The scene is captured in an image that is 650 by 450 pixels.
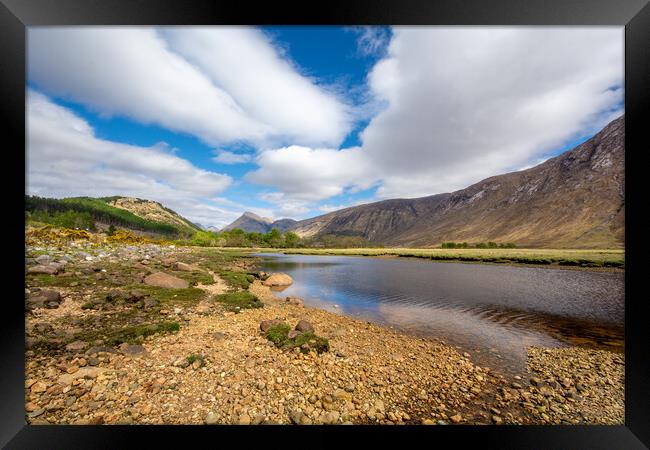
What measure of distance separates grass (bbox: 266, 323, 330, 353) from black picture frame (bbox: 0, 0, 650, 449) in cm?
230

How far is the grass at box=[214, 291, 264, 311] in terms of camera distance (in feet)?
25.6

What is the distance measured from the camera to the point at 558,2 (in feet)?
8.39

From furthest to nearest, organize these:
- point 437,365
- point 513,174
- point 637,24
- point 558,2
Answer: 1. point 513,174
2. point 437,365
3. point 637,24
4. point 558,2

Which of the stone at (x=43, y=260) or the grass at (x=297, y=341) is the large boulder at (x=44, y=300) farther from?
the grass at (x=297, y=341)

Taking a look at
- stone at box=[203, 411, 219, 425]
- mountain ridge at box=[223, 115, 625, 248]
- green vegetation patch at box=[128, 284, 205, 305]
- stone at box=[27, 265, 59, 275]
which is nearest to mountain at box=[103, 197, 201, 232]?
stone at box=[27, 265, 59, 275]

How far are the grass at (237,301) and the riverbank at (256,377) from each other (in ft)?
4.53

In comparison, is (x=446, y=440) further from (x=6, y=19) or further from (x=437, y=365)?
(x=6, y=19)

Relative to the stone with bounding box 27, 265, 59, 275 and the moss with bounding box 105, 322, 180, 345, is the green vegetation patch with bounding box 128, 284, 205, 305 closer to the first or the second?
the moss with bounding box 105, 322, 180, 345

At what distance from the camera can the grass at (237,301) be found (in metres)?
7.79

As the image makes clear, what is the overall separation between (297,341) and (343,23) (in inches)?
235

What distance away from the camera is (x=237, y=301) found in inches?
326

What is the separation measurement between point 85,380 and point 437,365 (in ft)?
21.4

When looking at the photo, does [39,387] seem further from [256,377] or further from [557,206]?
[557,206]

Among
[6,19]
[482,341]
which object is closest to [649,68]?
[482,341]
